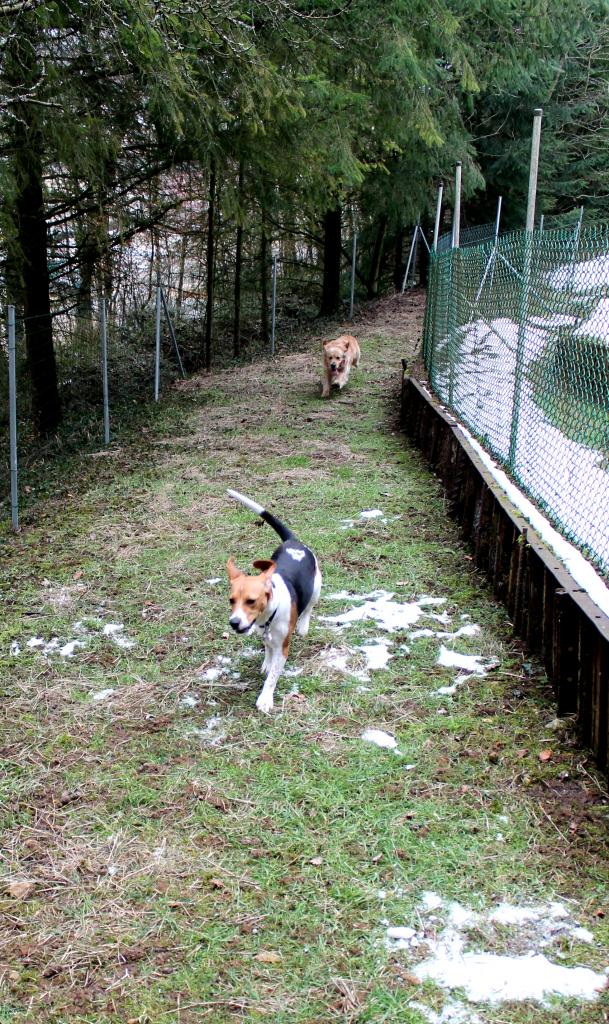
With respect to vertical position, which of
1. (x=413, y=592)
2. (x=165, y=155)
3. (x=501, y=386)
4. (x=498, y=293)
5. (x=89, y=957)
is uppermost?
(x=165, y=155)

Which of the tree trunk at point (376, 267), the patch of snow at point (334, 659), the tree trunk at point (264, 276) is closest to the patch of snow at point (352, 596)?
the patch of snow at point (334, 659)

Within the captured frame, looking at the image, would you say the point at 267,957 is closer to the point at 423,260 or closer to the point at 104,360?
the point at 104,360

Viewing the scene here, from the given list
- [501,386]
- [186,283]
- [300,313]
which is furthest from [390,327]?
[501,386]

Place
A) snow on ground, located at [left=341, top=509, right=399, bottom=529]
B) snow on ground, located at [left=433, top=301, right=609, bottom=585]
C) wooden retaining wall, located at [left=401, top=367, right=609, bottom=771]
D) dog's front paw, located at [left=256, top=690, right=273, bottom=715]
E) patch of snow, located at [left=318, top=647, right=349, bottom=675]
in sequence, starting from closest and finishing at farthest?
wooden retaining wall, located at [left=401, top=367, right=609, bottom=771]
dog's front paw, located at [left=256, top=690, right=273, bottom=715]
patch of snow, located at [left=318, top=647, right=349, bottom=675]
snow on ground, located at [left=433, top=301, right=609, bottom=585]
snow on ground, located at [left=341, top=509, right=399, bottom=529]

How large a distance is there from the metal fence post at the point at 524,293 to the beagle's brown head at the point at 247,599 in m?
2.50

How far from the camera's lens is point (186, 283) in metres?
19.5

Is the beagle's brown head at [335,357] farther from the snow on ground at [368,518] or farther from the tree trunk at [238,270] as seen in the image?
the snow on ground at [368,518]

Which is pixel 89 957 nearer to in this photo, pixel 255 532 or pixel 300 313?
pixel 255 532

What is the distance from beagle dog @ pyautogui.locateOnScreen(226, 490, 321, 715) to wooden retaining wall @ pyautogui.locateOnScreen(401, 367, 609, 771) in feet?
3.59

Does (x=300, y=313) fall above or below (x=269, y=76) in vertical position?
below

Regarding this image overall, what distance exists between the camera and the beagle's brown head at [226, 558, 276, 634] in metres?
3.70

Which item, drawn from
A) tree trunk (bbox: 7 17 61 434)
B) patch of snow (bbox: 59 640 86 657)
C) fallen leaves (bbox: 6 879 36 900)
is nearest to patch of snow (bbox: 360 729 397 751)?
fallen leaves (bbox: 6 879 36 900)

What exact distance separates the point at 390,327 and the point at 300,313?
3.60m

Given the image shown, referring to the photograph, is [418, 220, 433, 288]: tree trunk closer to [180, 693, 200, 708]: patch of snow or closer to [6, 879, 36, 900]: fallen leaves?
[180, 693, 200, 708]: patch of snow
